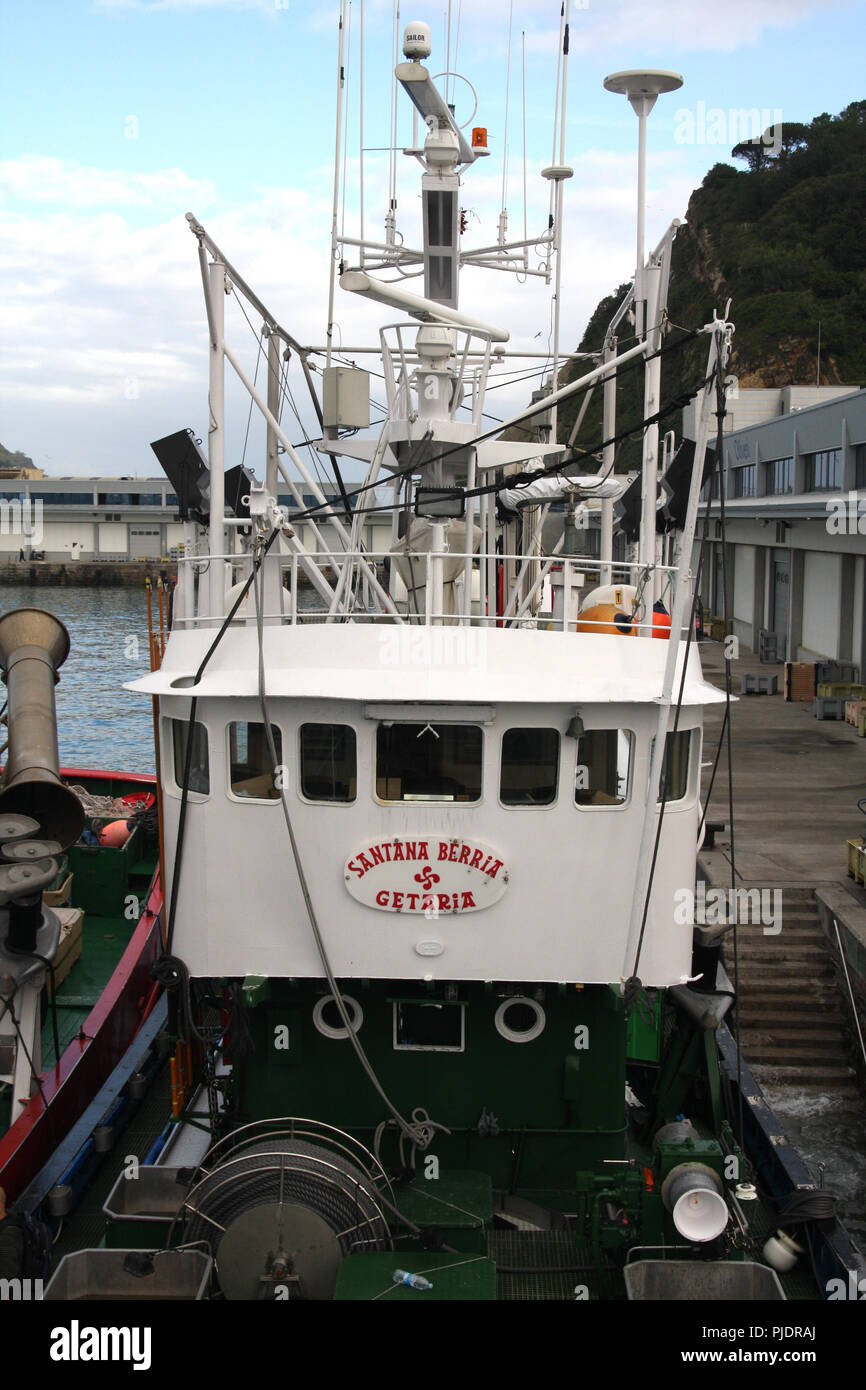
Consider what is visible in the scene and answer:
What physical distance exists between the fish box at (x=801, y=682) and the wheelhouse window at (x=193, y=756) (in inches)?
1162

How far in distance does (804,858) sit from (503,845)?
11999 millimetres

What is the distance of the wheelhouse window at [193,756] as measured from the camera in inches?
342

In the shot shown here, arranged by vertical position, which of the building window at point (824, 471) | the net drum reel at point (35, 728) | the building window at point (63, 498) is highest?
the building window at point (63, 498)

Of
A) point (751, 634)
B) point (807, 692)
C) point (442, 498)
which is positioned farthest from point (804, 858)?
point (751, 634)

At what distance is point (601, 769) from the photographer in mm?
8789

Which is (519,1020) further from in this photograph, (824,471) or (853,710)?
(824,471)

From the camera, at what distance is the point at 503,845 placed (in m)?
8.32

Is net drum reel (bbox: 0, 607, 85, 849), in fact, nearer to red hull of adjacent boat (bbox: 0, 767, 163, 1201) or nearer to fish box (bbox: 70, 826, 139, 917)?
red hull of adjacent boat (bbox: 0, 767, 163, 1201)

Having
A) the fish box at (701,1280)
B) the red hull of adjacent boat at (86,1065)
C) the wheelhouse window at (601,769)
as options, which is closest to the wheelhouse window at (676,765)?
the wheelhouse window at (601,769)

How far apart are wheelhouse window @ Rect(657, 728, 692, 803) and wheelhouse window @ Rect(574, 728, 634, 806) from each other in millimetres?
307

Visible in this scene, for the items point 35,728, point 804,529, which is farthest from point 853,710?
point 35,728

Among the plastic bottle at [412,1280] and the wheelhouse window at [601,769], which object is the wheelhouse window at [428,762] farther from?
the plastic bottle at [412,1280]

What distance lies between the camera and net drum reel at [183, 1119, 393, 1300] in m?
7.55

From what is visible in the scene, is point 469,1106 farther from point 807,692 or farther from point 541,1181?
point 807,692
